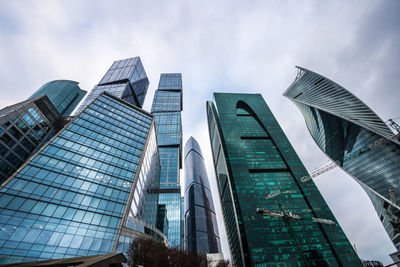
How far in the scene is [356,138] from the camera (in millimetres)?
99438

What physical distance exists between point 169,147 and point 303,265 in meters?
99.4

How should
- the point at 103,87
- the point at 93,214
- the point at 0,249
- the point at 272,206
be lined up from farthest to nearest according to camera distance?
1. the point at 103,87
2. the point at 272,206
3. the point at 93,214
4. the point at 0,249

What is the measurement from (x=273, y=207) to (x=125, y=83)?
10959 cm

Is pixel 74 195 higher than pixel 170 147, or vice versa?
pixel 170 147

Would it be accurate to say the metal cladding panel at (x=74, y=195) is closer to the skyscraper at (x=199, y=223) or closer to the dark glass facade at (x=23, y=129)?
the dark glass facade at (x=23, y=129)

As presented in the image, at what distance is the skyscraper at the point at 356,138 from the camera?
3310 inches

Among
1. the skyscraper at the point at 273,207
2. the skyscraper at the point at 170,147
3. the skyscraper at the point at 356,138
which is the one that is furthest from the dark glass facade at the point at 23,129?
the skyscraper at the point at 356,138

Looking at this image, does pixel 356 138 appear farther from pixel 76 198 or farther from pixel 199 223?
pixel 76 198

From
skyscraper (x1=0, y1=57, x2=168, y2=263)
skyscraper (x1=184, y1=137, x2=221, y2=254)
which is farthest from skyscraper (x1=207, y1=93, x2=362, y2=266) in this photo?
skyscraper (x1=0, y1=57, x2=168, y2=263)

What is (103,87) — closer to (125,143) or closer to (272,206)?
(125,143)

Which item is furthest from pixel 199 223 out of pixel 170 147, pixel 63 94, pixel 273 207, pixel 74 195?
pixel 63 94

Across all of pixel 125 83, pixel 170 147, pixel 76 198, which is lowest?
pixel 76 198

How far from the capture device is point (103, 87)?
104312 millimetres

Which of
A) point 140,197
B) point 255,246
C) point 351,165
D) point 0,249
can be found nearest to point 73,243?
point 0,249
